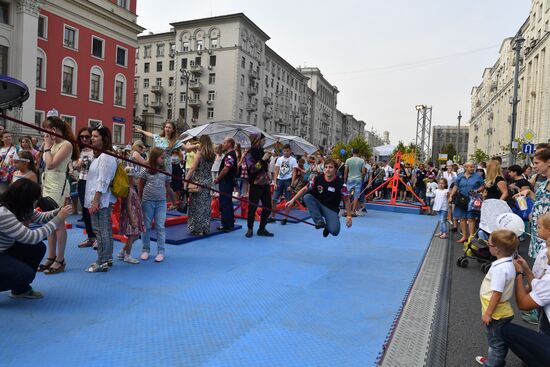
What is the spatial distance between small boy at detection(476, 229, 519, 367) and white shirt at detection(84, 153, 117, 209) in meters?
4.13

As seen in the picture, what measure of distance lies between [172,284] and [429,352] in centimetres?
286

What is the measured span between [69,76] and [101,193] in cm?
3157

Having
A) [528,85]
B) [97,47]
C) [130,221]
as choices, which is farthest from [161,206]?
[528,85]

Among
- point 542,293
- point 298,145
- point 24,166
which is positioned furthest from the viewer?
point 298,145

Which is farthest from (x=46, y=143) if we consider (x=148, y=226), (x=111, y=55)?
(x=111, y=55)

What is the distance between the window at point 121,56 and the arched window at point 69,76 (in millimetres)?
4730

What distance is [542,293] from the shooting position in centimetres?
291

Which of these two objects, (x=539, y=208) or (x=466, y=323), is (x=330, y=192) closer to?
(x=539, y=208)

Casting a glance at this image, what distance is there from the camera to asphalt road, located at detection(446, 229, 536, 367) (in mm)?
3328

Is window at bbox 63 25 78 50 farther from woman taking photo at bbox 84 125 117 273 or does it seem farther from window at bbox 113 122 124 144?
woman taking photo at bbox 84 125 117 273

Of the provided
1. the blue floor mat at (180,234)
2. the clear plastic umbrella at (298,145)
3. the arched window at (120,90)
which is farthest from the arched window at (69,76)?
the blue floor mat at (180,234)

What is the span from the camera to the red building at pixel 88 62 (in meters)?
30.0

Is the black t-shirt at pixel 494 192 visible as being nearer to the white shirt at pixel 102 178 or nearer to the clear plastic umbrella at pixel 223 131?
the clear plastic umbrella at pixel 223 131

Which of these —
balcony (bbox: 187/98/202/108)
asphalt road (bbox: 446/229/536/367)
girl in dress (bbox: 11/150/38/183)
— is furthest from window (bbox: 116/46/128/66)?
asphalt road (bbox: 446/229/536/367)
